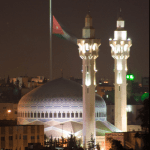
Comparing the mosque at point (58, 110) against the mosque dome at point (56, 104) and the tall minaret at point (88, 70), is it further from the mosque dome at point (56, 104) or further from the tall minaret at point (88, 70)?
the tall minaret at point (88, 70)

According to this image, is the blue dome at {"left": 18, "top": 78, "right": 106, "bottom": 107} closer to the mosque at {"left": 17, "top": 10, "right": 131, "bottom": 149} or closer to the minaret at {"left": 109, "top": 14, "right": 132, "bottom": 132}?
the mosque at {"left": 17, "top": 10, "right": 131, "bottom": 149}

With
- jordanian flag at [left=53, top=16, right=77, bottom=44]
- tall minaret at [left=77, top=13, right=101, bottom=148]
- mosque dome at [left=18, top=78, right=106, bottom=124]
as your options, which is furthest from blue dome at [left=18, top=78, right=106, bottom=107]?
tall minaret at [left=77, top=13, right=101, bottom=148]

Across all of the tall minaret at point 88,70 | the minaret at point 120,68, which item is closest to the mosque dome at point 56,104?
the minaret at point 120,68

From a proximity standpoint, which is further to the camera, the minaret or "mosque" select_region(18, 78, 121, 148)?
"mosque" select_region(18, 78, 121, 148)

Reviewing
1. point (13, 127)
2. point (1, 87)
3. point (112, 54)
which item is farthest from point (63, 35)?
point (1, 87)

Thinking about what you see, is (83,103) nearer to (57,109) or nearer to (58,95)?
(57,109)
